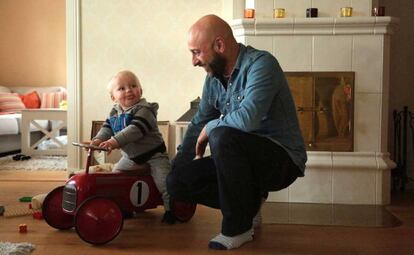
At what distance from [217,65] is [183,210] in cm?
70

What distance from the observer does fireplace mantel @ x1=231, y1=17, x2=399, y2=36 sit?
9.49 feet

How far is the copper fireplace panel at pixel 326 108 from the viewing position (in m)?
2.94

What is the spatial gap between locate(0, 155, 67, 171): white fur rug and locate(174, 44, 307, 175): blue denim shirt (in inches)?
104

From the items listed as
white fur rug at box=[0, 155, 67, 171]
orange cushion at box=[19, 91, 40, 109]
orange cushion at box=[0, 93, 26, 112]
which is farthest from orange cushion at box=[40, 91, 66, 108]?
white fur rug at box=[0, 155, 67, 171]

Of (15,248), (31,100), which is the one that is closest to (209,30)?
(15,248)

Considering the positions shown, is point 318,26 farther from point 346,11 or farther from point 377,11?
point 377,11

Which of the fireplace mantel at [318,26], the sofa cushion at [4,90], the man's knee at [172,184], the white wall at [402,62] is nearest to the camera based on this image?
the man's knee at [172,184]

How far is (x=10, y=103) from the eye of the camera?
6.26 m

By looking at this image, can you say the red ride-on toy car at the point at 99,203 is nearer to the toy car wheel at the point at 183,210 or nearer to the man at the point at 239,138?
the toy car wheel at the point at 183,210

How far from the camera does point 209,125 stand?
1.93 m

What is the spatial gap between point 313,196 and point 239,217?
46.7 inches

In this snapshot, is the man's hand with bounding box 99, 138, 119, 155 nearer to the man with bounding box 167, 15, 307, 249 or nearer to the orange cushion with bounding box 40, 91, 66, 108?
the man with bounding box 167, 15, 307, 249

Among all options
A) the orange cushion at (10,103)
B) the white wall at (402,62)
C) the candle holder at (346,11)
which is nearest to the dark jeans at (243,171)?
the candle holder at (346,11)

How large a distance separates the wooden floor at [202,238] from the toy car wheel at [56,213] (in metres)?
0.03
